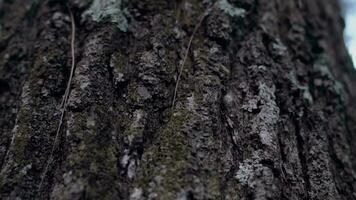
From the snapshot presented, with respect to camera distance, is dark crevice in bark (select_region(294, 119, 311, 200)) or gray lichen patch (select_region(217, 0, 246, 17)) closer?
dark crevice in bark (select_region(294, 119, 311, 200))

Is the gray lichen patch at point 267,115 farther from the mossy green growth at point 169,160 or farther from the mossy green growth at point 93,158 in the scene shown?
the mossy green growth at point 93,158

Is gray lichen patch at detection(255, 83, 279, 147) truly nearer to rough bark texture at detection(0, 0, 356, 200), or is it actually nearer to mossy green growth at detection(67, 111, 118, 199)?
rough bark texture at detection(0, 0, 356, 200)

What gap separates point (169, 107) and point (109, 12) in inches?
21.5

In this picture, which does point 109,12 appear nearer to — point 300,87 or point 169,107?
point 169,107

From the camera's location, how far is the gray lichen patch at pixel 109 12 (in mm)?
1818

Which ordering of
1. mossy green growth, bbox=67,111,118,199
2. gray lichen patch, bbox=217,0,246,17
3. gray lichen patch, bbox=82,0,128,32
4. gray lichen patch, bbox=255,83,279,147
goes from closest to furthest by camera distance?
mossy green growth, bbox=67,111,118,199
gray lichen patch, bbox=255,83,279,147
gray lichen patch, bbox=82,0,128,32
gray lichen patch, bbox=217,0,246,17

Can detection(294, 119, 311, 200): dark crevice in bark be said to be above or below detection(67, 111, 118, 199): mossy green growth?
below

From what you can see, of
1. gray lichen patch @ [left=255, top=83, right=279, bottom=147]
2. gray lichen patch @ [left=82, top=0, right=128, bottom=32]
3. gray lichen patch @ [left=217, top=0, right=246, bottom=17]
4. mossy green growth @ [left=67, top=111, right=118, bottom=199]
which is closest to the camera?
mossy green growth @ [left=67, top=111, right=118, bottom=199]

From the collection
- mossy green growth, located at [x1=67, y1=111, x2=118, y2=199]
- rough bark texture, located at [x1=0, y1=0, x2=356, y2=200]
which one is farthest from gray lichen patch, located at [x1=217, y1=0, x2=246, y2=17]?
mossy green growth, located at [x1=67, y1=111, x2=118, y2=199]

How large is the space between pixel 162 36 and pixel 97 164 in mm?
668

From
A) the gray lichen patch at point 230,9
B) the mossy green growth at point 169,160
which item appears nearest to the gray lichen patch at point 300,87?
the gray lichen patch at point 230,9

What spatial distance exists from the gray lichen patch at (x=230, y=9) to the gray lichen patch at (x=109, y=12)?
459mm

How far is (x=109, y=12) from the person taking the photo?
1.83 metres

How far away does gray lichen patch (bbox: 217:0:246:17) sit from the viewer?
195 centimetres
